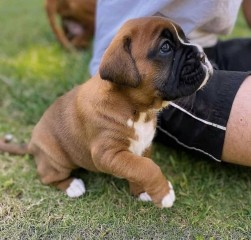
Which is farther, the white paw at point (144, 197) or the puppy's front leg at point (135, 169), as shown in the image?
the white paw at point (144, 197)

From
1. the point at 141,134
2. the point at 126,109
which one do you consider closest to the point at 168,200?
the point at 141,134

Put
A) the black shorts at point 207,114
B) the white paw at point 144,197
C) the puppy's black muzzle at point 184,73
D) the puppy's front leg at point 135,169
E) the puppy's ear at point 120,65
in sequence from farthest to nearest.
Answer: the white paw at point 144,197 → the black shorts at point 207,114 → the puppy's front leg at point 135,169 → the puppy's black muzzle at point 184,73 → the puppy's ear at point 120,65

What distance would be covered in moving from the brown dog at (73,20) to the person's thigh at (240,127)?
2198 mm

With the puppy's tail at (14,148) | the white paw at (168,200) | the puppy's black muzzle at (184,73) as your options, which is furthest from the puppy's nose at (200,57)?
the puppy's tail at (14,148)

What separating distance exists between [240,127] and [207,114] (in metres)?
0.20

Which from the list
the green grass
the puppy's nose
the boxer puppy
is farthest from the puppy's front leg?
the puppy's nose

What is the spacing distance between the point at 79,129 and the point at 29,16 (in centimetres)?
336

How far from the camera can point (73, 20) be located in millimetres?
4766

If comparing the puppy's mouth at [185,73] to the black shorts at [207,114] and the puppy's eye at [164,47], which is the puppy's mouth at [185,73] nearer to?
the puppy's eye at [164,47]

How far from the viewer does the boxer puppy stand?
7.29 ft

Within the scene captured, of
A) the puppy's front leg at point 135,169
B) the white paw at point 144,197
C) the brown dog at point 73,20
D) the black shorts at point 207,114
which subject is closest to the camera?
the puppy's front leg at point 135,169

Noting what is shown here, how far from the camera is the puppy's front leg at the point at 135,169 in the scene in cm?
238

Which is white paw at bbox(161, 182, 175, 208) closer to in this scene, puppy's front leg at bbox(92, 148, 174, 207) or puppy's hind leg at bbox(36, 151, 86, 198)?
puppy's front leg at bbox(92, 148, 174, 207)

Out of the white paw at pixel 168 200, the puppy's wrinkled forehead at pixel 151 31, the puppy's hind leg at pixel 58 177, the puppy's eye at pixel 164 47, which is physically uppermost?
the puppy's wrinkled forehead at pixel 151 31
